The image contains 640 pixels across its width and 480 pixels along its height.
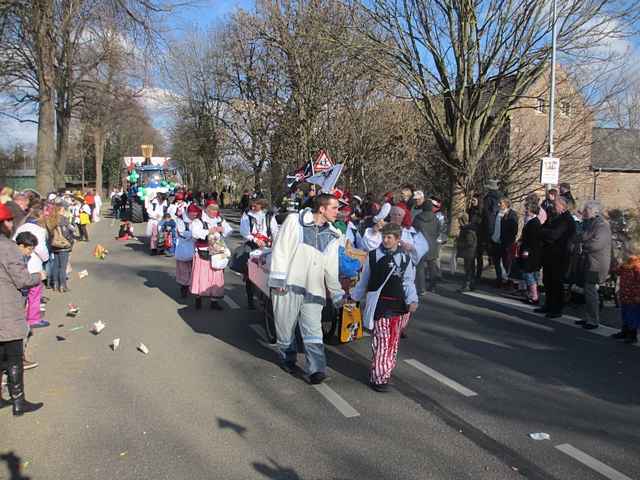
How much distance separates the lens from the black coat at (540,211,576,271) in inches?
344

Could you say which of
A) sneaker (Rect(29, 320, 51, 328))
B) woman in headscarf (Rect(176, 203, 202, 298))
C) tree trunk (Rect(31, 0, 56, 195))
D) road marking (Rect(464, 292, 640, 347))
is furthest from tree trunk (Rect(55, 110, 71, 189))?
road marking (Rect(464, 292, 640, 347))

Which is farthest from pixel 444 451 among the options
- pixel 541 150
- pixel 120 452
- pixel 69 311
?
pixel 541 150

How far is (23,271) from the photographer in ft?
16.5

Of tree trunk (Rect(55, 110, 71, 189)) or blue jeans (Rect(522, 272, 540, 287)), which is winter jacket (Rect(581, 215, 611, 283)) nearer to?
blue jeans (Rect(522, 272, 540, 287))

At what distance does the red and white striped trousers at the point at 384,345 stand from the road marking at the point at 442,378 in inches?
27.7

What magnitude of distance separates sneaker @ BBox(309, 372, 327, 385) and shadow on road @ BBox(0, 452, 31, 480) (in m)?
2.69

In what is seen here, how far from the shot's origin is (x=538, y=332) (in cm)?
807

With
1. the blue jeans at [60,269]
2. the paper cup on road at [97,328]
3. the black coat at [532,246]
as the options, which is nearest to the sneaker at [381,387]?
the paper cup on road at [97,328]

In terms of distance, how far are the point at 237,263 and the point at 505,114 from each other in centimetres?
1289

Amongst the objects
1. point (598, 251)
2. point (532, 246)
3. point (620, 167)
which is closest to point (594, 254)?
point (598, 251)

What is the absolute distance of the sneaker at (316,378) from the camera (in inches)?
231

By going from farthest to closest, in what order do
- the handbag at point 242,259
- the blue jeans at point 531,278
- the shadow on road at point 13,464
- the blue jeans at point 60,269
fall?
the blue jeans at point 60,269
the blue jeans at point 531,278
the handbag at point 242,259
the shadow on road at point 13,464

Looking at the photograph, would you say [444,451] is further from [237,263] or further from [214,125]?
[214,125]

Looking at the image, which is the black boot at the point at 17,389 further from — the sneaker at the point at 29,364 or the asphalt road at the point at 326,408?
the sneaker at the point at 29,364
